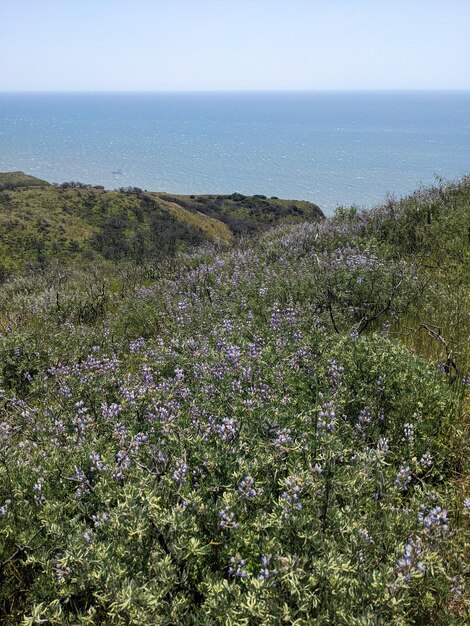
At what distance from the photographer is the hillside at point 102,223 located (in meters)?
50.5

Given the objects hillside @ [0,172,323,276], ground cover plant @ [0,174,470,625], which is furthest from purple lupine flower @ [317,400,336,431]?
hillside @ [0,172,323,276]

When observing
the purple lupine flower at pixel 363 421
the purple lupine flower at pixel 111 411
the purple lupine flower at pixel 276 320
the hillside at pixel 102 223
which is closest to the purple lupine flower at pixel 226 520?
the purple lupine flower at pixel 363 421

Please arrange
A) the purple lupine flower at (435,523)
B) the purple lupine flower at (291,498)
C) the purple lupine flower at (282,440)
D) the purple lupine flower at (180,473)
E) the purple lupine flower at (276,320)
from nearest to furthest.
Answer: the purple lupine flower at (435,523) → the purple lupine flower at (291,498) → the purple lupine flower at (180,473) → the purple lupine flower at (282,440) → the purple lupine flower at (276,320)

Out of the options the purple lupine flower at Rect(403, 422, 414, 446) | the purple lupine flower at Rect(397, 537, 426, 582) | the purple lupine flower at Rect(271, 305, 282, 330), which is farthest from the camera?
the purple lupine flower at Rect(271, 305, 282, 330)

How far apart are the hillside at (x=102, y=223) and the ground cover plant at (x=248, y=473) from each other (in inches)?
1545

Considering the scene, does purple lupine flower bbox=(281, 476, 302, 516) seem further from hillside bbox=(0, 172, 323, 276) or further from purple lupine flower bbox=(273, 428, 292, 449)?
hillside bbox=(0, 172, 323, 276)

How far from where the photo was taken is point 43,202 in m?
62.1

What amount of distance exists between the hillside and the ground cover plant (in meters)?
39.2

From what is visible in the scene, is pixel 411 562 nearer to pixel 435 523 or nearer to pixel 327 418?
pixel 435 523

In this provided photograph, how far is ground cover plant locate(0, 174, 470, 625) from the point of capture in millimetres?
2047

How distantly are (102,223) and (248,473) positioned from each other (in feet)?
201

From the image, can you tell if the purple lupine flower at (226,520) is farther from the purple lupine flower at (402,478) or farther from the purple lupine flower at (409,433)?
the purple lupine flower at (409,433)

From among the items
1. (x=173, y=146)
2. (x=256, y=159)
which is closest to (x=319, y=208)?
(x=256, y=159)

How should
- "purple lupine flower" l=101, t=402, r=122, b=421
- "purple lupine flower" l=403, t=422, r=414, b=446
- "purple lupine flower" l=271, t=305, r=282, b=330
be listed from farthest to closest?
"purple lupine flower" l=271, t=305, r=282, b=330
"purple lupine flower" l=101, t=402, r=122, b=421
"purple lupine flower" l=403, t=422, r=414, b=446
